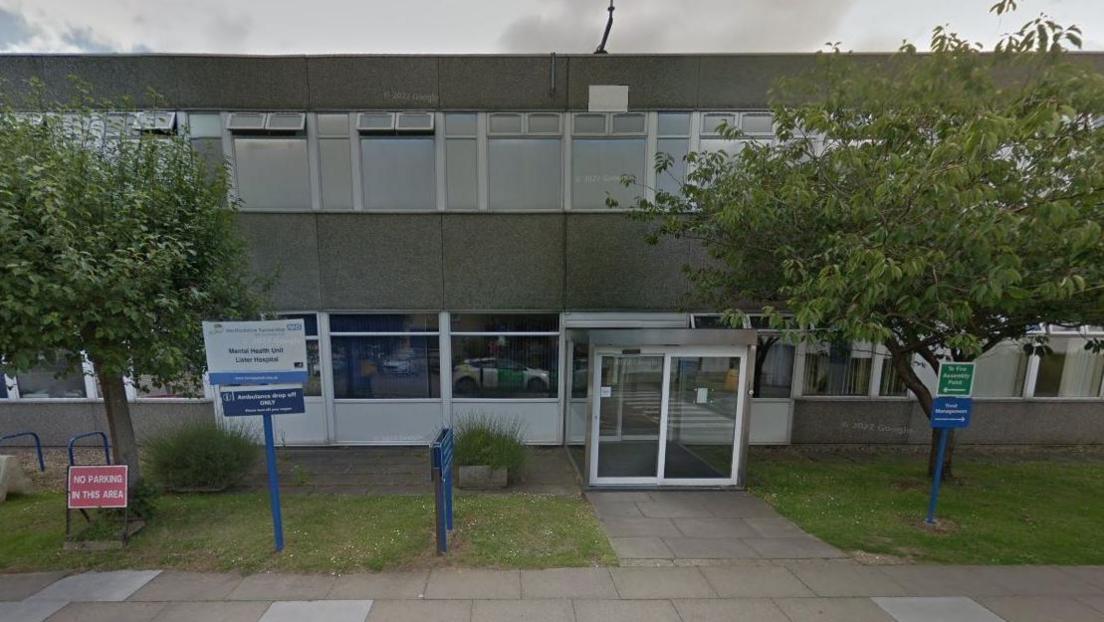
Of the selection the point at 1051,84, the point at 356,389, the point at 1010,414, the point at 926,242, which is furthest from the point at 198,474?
the point at 1010,414

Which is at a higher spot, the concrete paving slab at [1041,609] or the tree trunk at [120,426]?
the tree trunk at [120,426]

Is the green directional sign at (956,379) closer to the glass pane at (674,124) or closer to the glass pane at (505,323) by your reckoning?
the glass pane at (674,124)

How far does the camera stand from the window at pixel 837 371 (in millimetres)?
7964

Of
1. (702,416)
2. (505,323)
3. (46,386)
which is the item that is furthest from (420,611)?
(46,386)

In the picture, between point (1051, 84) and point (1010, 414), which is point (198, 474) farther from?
point (1010, 414)

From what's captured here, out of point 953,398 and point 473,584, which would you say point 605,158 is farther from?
point 473,584

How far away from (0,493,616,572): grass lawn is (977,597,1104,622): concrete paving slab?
3209mm

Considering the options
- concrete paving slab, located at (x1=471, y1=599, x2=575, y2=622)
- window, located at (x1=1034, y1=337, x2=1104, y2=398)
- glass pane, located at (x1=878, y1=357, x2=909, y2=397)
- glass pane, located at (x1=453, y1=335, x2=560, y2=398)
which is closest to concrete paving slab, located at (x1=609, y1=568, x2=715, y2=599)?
concrete paving slab, located at (x1=471, y1=599, x2=575, y2=622)

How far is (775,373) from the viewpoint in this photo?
8031mm

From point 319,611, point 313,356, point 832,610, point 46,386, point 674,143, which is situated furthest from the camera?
point 46,386

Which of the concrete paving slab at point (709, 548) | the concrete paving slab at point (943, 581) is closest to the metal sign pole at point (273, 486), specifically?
the concrete paving slab at point (709, 548)

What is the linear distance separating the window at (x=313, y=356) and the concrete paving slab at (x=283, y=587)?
4.43 m

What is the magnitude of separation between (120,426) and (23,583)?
57.0 inches

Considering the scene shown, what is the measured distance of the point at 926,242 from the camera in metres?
3.78
